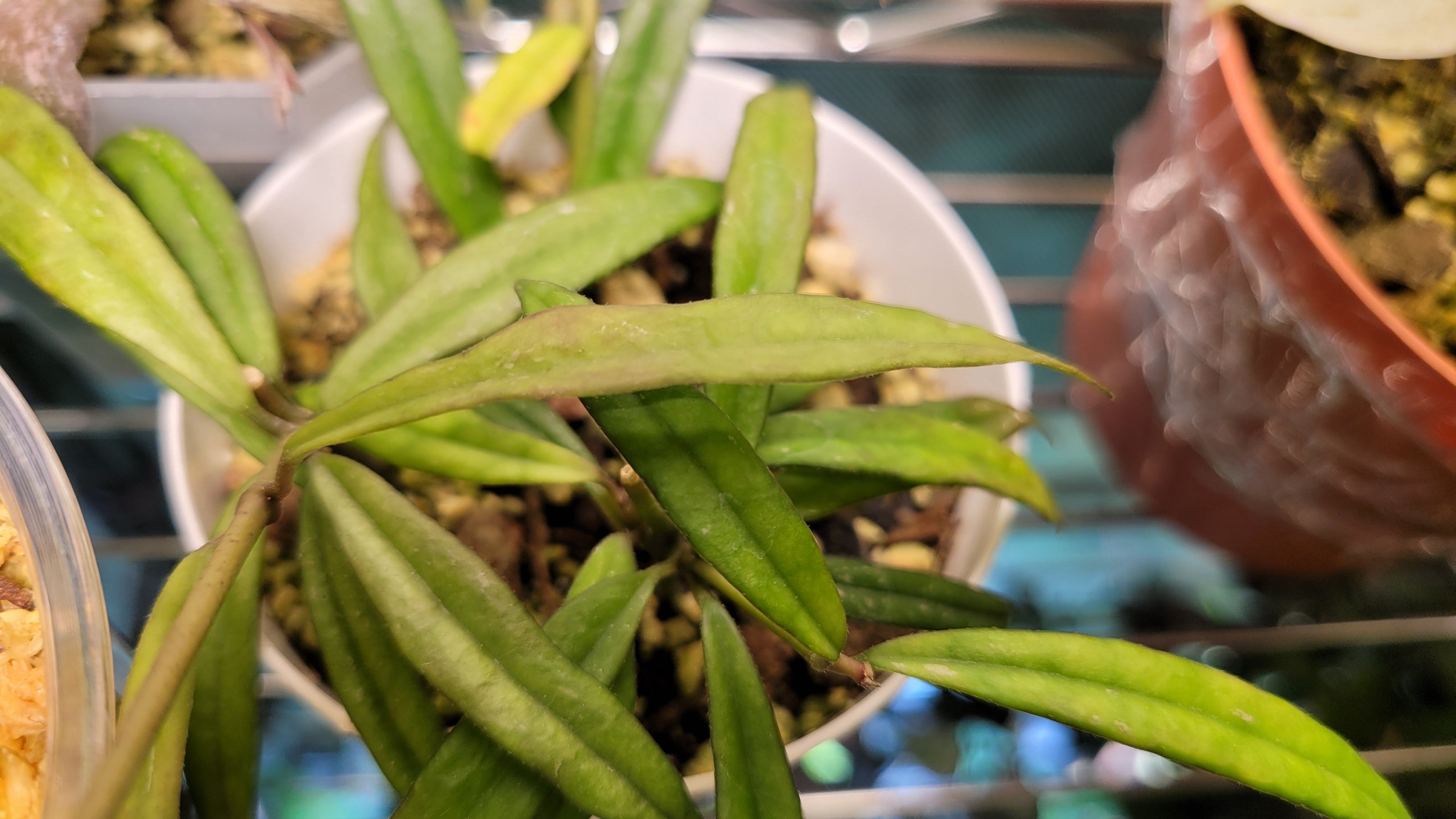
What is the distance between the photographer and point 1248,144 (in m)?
0.45

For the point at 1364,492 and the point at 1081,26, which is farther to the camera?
the point at 1081,26

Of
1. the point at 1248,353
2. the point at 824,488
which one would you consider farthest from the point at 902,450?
the point at 1248,353

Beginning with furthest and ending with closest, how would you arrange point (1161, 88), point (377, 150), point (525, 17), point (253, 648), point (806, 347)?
point (525, 17) → point (1161, 88) → point (377, 150) → point (253, 648) → point (806, 347)

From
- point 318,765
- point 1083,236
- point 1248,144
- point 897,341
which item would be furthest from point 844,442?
point 1083,236

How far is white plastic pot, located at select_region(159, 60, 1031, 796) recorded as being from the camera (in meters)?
0.50

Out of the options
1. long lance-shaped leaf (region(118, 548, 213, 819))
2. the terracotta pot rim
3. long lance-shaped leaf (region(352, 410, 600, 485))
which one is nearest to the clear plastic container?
long lance-shaped leaf (region(118, 548, 213, 819))

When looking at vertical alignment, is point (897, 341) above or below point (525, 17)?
below

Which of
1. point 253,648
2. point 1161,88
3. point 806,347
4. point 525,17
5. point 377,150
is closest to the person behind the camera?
point 806,347

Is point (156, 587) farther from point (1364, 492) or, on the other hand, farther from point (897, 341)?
point (1364, 492)

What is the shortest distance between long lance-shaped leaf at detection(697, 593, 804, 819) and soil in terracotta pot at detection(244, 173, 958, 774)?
0.41 ft

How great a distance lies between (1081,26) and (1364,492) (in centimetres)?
44

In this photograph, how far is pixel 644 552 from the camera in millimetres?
519

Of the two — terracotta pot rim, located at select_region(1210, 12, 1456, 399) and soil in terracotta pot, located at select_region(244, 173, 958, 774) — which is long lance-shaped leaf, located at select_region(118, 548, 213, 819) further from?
terracotta pot rim, located at select_region(1210, 12, 1456, 399)

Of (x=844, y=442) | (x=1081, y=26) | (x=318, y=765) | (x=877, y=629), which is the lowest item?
(x=318, y=765)
